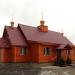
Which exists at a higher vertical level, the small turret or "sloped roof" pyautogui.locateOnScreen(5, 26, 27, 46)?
the small turret

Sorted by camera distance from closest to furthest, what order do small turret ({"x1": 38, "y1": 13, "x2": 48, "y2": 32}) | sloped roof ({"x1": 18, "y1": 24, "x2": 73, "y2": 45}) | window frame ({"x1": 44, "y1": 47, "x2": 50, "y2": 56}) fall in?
1. window frame ({"x1": 44, "y1": 47, "x2": 50, "y2": 56})
2. sloped roof ({"x1": 18, "y1": 24, "x2": 73, "y2": 45})
3. small turret ({"x1": 38, "y1": 13, "x2": 48, "y2": 32})

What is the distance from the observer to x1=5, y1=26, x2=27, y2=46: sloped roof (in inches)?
1268

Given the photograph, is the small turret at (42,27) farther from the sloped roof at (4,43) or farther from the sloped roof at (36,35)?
the sloped roof at (4,43)

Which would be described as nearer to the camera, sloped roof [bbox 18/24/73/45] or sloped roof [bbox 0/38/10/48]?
sloped roof [bbox 0/38/10/48]

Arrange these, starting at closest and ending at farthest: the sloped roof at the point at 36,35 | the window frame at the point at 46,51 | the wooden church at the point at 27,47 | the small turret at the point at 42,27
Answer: the wooden church at the point at 27,47 < the window frame at the point at 46,51 < the sloped roof at the point at 36,35 < the small turret at the point at 42,27

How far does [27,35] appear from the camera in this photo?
34.0 m

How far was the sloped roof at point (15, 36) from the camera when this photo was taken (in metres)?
32.2

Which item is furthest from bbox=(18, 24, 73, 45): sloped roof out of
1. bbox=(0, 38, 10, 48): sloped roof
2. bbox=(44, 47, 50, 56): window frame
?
bbox=(0, 38, 10, 48): sloped roof

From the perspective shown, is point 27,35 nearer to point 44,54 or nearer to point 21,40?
point 21,40

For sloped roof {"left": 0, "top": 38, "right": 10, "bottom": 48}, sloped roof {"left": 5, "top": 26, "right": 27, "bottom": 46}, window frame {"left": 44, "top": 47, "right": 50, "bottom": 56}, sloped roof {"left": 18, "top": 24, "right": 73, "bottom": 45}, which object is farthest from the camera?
sloped roof {"left": 18, "top": 24, "right": 73, "bottom": 45}

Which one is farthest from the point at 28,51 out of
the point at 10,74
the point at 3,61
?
the point at 10,74

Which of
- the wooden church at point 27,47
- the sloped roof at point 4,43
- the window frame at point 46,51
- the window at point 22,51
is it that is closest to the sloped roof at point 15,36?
the wooden church at point 27,47

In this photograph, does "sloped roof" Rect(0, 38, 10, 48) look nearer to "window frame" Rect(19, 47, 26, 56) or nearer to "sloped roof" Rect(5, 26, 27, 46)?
"sloped roof" Rect(5, 26, 27, 46)

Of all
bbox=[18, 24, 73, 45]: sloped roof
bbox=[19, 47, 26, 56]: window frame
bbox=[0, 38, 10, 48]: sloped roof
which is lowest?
bbox=[19, 47, 26, 56]: window frame
